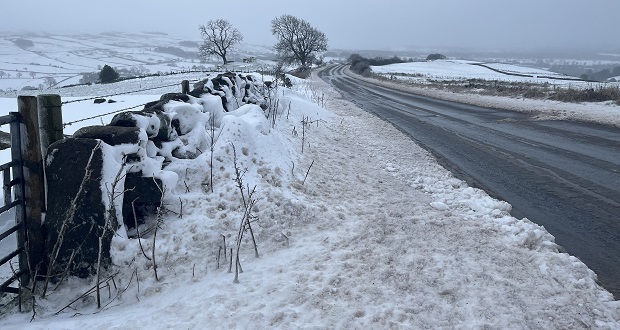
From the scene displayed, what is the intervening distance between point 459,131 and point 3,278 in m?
11.8

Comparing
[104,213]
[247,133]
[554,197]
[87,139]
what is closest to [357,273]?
[104,213]

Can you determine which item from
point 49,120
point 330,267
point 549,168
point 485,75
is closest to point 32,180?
point 49,120

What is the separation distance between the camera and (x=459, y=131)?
13047 mm

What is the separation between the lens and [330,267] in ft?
14.0

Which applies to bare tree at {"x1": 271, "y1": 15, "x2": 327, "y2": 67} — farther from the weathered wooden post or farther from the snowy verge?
the weathered wooden post

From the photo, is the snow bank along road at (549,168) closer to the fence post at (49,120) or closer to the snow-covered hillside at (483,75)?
the fence post at (49,120)

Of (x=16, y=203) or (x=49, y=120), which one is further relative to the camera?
(x=49, y=120)

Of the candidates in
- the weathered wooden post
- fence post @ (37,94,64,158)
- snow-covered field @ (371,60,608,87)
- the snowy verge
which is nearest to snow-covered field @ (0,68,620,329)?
the weathered wooden post

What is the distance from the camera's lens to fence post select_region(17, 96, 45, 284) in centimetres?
401

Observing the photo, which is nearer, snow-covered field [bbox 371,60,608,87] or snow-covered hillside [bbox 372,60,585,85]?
snow-covered field [bbox 371,60,608,87]

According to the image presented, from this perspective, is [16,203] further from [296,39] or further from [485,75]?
[296,39]

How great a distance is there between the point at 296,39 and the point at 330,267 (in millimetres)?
74769

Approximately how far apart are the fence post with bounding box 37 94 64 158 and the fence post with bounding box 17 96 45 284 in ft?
0.34

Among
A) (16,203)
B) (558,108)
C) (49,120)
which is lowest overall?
(16,203)
